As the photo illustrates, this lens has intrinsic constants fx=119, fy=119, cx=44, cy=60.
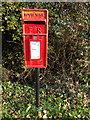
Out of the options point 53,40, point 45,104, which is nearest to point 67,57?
point 53,40

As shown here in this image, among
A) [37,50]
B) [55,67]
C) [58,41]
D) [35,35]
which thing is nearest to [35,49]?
[37,50]

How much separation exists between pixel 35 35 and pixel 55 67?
163 centimetres

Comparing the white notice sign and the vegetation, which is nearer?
the white notice sign

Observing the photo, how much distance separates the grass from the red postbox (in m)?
1.01

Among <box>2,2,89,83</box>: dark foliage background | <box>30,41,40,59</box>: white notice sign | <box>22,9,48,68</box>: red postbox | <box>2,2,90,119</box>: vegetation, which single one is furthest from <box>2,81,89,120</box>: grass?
<box>30,41,40,59</box>: white notice sign

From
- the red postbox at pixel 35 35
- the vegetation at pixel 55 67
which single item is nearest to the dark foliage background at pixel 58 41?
the vegetation at pixel 55 67

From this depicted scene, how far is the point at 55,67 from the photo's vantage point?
3.45m

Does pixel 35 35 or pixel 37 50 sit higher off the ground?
pixel 35 35

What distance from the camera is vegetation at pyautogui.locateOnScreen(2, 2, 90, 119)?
2.55 metres

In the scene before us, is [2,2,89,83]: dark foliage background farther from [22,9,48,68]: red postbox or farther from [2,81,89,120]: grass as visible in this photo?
[22,9,48,68]: red postbox

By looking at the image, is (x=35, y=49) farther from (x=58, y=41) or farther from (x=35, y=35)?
(x=58, y=41)

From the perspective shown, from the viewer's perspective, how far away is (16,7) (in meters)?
2.87

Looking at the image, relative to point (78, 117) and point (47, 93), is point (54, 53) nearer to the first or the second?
point (47, 93)

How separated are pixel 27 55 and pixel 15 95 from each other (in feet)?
4.19
